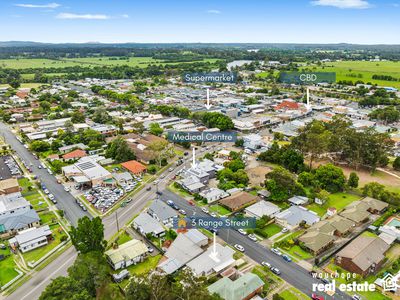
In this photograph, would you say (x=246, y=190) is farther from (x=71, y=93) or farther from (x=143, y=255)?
(x=71, y=93)

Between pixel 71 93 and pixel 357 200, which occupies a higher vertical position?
pixel 71 93

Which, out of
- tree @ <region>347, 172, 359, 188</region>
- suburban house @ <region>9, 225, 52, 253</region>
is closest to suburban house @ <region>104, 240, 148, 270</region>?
suburban house @ <region>9, 225, 52, 253</region>

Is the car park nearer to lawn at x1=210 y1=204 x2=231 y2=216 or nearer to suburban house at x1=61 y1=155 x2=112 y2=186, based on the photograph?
lawn at x1=210 y1=204 x2=231 y2=216

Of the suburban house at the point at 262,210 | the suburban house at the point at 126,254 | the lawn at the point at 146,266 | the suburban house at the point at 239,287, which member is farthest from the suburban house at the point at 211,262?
the suburban house at the point at 262,210

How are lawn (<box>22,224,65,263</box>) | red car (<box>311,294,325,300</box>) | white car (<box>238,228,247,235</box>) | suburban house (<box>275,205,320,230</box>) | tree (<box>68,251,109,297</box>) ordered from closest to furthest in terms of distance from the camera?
1. tree (<box>68,251,109,297</box>)
2. red car (<box>311,294,325,300</box>)
3. lawn (<box>22,224,65,263</box>)
4. white car (<box>238,228,247,235</box>)
5. suburban house (<box>275,205,320,230</box>)

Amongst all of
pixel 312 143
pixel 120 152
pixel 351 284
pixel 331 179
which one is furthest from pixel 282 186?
pixel 120 152

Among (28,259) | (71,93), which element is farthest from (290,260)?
(71,93)
